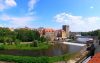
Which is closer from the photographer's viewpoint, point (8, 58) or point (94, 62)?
point (94, 62)

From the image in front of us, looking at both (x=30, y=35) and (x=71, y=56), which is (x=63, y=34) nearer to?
(x=30, y=35)

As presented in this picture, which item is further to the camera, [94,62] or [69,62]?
[69,62]

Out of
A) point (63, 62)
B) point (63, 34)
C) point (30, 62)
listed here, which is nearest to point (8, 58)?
point (30, 62)

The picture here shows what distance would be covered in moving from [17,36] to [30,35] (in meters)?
5.35

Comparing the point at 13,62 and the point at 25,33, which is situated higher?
the point at 25,33

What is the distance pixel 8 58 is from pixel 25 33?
4795 centimetres

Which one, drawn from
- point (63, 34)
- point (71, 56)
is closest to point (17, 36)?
point (63, 34)

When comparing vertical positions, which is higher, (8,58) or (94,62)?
(94,62)

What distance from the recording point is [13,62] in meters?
27.5

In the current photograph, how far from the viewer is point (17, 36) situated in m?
75.8

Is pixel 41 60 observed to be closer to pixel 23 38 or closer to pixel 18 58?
pixel 18 58

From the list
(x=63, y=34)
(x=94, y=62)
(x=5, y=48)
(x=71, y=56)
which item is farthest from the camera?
(x=63, y=34)

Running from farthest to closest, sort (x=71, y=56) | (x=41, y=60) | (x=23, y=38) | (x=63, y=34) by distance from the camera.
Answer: (x=63, y=34)
(x=23, y=38)
(x=71, y=56)
(x=41, y=60)

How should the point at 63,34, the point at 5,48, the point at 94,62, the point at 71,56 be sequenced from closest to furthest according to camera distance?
the point at 94,62 → the point at 71,56 → the point at 5,48 → the point at 63,34
